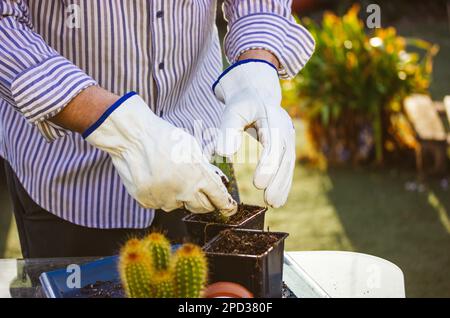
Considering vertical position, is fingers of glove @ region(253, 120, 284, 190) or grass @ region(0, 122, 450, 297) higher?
fingers of glove @ region(253, 120, 284, 190)

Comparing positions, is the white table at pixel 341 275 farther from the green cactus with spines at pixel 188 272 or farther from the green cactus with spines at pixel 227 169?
the green cactus with spines at pixel 188 272

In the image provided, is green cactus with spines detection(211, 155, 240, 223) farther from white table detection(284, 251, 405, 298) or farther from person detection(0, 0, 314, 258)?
white table detection(284, 251, 405, 298)

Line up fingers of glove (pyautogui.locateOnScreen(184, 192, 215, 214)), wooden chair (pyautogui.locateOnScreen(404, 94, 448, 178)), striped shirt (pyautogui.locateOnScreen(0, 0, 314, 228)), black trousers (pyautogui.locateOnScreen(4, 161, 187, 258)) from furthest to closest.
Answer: wooden chair (pyautogui.locateOnScreen(404, 94, 448, 178)) < black trousers (pyautogui.locateOnScreen(4, 161, 187, 258)) < striped shirt (pyautogui.locateOnScreen(0, 0, 314, 228)) < fingers of glove (pyautogui.locateOnScreen(184, 192, 215, 214))

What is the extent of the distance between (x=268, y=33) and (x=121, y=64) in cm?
36

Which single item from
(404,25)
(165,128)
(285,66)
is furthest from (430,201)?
(404,25)

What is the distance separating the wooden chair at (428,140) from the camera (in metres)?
4.99

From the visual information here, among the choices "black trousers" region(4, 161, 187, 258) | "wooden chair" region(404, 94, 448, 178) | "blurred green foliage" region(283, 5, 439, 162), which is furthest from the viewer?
"blurred green foliage" region(283, 5, 439, 162)

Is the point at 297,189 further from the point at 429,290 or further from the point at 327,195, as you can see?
the point at 429,290

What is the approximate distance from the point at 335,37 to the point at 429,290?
7.65 feet

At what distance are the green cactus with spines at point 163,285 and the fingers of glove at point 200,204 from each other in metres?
0.29

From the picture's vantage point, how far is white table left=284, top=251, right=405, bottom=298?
4.82 ft

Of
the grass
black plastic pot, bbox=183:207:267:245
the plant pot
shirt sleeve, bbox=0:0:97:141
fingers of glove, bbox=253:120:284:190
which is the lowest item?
the grass

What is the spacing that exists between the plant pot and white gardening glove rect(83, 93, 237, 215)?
0.22m

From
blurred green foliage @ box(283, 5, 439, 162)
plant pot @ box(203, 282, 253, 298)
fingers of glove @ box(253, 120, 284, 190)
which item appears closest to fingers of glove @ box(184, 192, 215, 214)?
fingers of glove @ box(253, 120, 284, 190)
